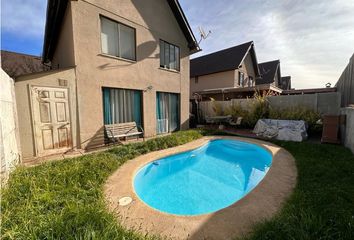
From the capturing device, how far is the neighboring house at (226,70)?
55.7ft

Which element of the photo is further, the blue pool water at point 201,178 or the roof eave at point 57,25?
the roof eave at point 57,25

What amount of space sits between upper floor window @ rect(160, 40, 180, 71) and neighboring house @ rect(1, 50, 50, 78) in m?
11.8

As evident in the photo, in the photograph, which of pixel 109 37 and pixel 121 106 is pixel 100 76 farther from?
pixel 109 37

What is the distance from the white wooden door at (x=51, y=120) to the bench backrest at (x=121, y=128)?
56.6 inches

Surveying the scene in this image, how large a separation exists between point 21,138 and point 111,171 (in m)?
3.23

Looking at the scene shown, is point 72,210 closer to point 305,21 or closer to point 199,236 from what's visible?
point 199,236

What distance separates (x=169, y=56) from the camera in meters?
9.91

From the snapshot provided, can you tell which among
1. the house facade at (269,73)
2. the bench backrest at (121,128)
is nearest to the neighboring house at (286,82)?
the house facade at (269,73)

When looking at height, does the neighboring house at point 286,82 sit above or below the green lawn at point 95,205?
above

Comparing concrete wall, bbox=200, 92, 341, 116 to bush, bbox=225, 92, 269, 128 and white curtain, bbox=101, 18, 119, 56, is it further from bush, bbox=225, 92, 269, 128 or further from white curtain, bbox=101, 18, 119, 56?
white curtain, bbox=101, 18, 119, 56

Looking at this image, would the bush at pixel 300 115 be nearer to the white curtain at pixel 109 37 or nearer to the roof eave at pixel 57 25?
the roof eave at pixel 57 25

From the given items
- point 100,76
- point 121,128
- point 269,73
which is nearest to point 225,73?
point 269,73

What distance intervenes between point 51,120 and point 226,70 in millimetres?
15687

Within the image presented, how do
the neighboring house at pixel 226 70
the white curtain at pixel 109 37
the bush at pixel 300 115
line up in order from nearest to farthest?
the white curtain at pixel 109 37
the bush at pixel 300 115
the neighboring house at pixel 226 70
